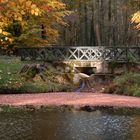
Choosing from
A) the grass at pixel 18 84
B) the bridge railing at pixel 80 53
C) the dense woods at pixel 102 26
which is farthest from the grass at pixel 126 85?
the dense woods at pixel 102 26

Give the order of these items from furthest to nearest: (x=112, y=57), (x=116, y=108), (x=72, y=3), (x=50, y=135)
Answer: (x=72, y=3) < (x=112, y=57) < (x=116, y=108) < (x=50, y=135)

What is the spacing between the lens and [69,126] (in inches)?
466

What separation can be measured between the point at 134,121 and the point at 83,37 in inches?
1617

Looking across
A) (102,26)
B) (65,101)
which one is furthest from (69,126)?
(102,26)

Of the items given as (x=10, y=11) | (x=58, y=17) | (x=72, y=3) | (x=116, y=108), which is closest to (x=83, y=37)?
(x=72, y=3)

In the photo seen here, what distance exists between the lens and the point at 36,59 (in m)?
27.9

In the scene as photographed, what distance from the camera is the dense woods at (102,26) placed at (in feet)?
169

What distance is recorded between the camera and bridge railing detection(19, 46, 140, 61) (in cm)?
2678

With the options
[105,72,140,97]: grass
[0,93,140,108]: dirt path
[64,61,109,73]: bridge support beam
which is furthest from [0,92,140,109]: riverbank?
[64,61,109,73]: bridge support beam

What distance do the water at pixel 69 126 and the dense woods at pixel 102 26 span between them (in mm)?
36202

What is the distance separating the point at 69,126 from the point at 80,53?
16440mm

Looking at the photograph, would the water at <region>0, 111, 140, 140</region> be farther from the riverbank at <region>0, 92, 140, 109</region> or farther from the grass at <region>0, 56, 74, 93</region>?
the grass at <region>0, 56, 74, 93</region>

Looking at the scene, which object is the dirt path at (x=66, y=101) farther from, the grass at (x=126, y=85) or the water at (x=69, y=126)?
the water at (x=69, y=126)

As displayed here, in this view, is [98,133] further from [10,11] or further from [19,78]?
[19,78]
